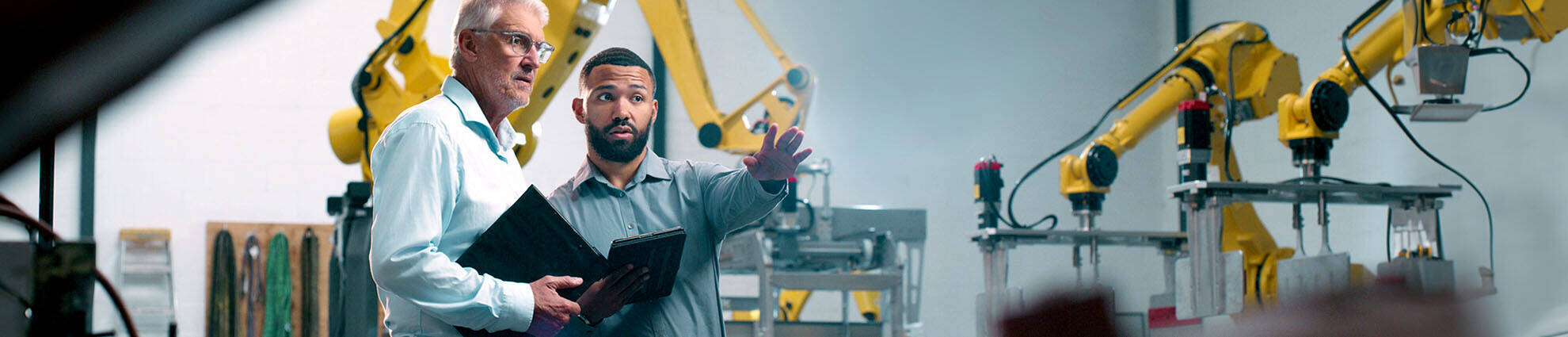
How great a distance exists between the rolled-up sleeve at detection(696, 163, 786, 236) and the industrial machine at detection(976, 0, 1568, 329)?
221 centimetres

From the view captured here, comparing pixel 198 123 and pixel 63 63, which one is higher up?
pixel 198 123

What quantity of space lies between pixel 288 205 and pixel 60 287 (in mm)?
8298

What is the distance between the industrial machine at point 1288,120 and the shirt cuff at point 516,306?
2.73 m

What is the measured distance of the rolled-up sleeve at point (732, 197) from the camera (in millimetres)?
2162

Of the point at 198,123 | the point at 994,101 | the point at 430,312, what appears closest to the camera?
the point at 430,312

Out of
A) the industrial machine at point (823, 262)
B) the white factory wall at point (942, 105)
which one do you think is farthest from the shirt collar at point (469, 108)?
the white factory wall at point (942, 105)

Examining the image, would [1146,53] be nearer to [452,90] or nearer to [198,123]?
[198,123]

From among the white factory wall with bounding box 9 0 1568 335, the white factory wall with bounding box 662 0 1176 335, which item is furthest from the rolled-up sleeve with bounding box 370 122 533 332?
the white factory wall with bounding box 662 0 1176 335

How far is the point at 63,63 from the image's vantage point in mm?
263

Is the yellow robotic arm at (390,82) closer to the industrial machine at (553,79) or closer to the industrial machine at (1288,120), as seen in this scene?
the industrial machine at (553,79)

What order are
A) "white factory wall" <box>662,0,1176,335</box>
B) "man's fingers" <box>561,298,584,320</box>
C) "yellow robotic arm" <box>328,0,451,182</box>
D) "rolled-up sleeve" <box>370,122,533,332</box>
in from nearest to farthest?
1. "rolled-up sleeve" <box>370,122,533,332</box>
2. "man's fingers" <box>561,298,584,320</box>
3. "yellow robotic arm" <box>328,0,451,182</box>
4. "white factory wall" <box>662,0,1176,335</box>

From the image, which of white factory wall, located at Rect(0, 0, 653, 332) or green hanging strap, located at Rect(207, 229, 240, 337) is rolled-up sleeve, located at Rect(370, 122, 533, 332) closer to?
white factory wall, located at Rect(0, 0, 653, 332)

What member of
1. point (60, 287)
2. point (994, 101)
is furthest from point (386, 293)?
point (994, 101)

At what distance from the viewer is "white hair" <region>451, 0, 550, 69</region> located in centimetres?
188
